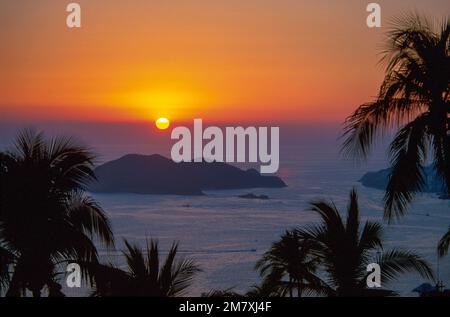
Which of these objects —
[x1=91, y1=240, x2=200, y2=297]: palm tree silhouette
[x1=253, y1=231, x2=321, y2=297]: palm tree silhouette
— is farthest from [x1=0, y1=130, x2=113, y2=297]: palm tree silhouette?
[x1=253, y1=231, x2=321, y2=297]: palm tree silhouette

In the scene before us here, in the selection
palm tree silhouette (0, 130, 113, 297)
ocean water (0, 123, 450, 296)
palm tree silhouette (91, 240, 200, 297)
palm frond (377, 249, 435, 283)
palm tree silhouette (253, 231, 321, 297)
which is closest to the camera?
palm tree silhouette (91, 240, 200, 297)

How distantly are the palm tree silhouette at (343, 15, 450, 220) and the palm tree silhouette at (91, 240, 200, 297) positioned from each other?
2.42 meters

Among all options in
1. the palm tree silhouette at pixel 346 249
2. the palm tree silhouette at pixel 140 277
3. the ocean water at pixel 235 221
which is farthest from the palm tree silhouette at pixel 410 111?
the ocean water at pixel 235 221

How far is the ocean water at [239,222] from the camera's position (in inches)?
1990

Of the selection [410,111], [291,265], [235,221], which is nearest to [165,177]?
[235,221]

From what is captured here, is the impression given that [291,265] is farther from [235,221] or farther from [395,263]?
[235,221]

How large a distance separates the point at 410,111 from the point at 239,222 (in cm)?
5864

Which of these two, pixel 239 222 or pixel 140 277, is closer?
pixel 140 277

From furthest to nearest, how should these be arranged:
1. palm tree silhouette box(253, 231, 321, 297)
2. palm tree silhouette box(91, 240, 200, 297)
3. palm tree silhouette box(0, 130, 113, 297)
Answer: palm tree silhouette box(253, 231, 321, 297), palm tree silhouette box(0, 130, 113, 297), palm tree silhouette box(91, 240, 200, 297)

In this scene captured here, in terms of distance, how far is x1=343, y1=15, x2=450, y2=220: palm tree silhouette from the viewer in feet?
21.2

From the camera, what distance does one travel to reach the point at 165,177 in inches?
2662

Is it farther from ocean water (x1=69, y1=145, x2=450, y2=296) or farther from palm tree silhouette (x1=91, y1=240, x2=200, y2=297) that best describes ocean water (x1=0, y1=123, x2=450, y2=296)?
palm tree silhouette (x1=91, y1=240, x2=200, y2=297)

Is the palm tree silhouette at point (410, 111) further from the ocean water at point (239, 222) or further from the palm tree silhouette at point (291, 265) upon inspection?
the ocean water at point (239, 222)
